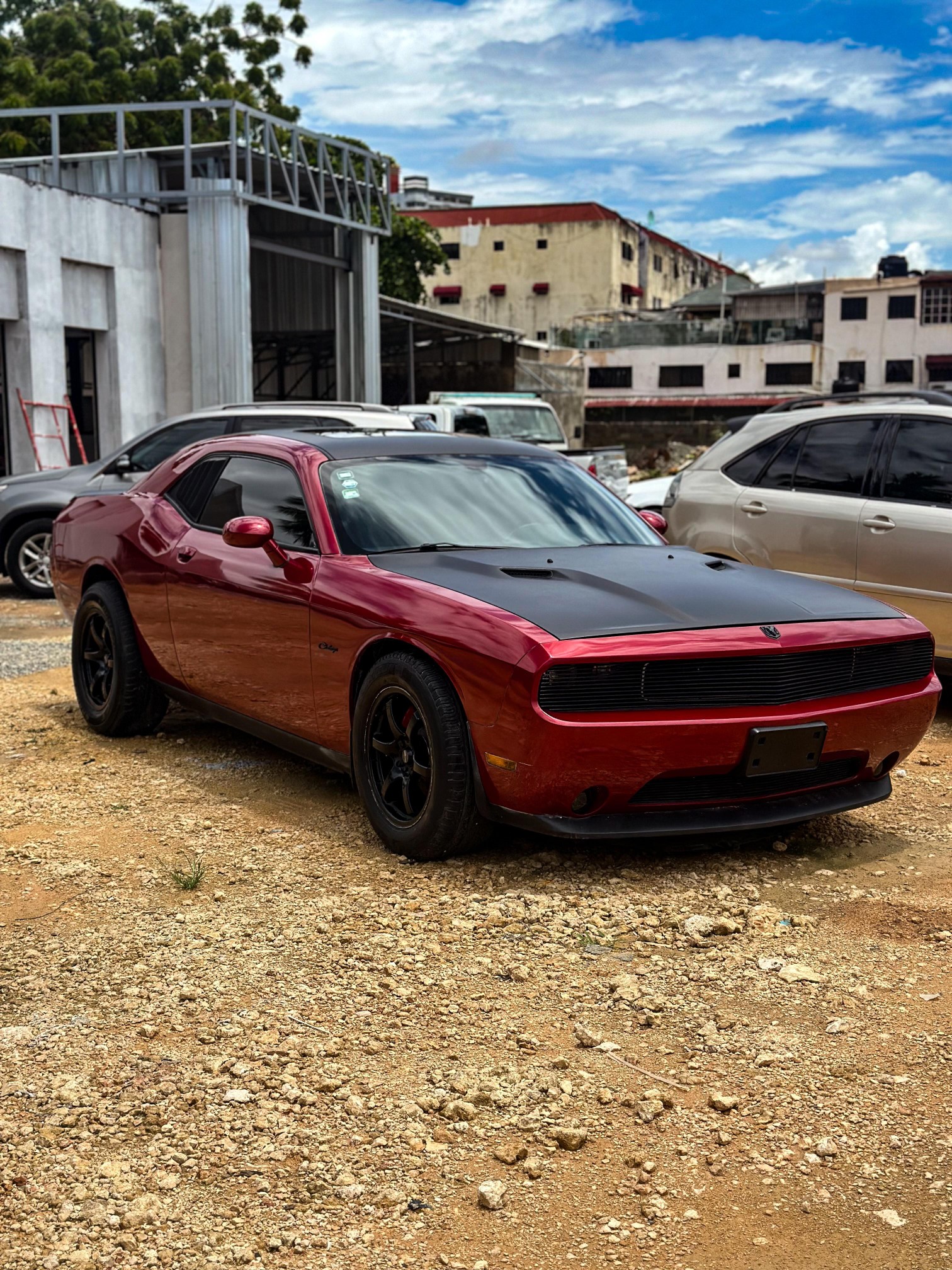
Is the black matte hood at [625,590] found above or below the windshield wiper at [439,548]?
below

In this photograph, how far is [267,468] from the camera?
20.4ft

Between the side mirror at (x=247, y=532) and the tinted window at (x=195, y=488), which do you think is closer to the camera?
the side mirror at (x=247, y=532)

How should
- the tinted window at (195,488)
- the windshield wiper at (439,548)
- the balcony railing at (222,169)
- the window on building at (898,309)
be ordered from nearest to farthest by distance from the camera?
1. the windshield wiper at (439,548)
2. the tinted window at (195,488)
3. the balcony railing at (222,169)
4. the window on building at (898,309)

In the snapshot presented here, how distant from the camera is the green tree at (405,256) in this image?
168 ft

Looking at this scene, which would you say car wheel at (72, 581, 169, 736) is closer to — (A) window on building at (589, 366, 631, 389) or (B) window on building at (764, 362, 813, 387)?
(B) window on building at (764, 362, 813, 387)

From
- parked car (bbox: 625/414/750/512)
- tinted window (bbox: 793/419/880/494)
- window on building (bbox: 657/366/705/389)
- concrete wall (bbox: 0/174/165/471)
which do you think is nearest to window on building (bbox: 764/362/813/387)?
window on building (bbox: 657/366/705/389)

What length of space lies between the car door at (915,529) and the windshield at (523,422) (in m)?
12.0

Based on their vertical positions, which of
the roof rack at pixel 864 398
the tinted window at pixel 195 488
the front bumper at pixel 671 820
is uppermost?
the roof rack at pixel 864 398

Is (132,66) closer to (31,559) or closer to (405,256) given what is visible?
(405,256)

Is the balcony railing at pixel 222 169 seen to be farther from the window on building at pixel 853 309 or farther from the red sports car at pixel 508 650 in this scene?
the window on building at pixel 853 309

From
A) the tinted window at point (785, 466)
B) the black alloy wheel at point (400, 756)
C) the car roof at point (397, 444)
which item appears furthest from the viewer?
the tinted window at point (785, 466)

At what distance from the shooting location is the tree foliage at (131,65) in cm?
3928

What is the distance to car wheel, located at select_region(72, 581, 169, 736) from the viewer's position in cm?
700

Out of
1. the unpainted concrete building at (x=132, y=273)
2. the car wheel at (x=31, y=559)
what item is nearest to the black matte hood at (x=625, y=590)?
the car wheel at (x=31, y=559)
